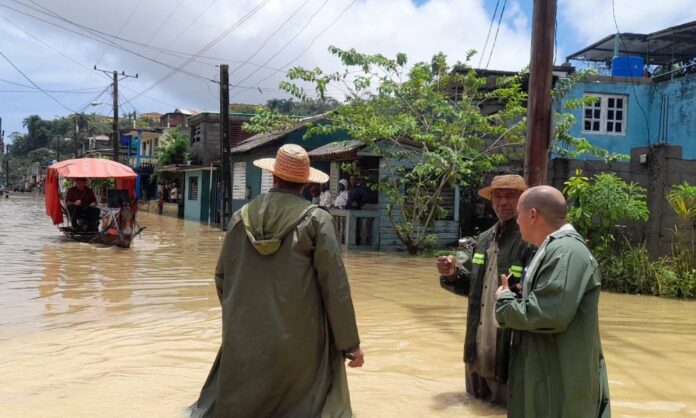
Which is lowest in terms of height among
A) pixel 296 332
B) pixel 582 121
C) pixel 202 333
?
pixel 202 333

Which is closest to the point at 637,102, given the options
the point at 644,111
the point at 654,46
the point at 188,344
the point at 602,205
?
the point at 644,111

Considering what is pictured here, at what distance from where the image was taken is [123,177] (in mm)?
15672

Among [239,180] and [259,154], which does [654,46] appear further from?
[239,180]

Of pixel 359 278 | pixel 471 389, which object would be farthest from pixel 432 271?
pixel 471 389

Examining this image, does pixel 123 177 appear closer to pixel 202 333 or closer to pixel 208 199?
pixel 202 333

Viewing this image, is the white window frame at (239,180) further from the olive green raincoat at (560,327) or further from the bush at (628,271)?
the olive green raincoat at (560,327)

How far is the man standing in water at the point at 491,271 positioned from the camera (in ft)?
12.7

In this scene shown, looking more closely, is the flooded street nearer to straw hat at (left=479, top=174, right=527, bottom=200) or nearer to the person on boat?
straw hat at (left=479, top=174, right=527, bottom=200)

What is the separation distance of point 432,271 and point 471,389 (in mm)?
7971

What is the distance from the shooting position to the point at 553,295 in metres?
2.49

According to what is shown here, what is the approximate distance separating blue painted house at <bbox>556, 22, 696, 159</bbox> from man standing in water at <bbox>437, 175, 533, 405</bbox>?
1923 cm

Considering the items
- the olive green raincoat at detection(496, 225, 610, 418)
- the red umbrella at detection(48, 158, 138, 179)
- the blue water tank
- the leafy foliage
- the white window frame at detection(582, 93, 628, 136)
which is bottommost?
the olive green raincoat at detection(496, 225, 610, 418)

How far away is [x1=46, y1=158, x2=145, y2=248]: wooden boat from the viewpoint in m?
14.9

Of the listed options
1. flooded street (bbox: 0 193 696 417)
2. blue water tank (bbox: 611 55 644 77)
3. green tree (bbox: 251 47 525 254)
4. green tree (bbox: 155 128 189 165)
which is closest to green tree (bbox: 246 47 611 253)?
green tree (bbox: 251 47 525 254)
